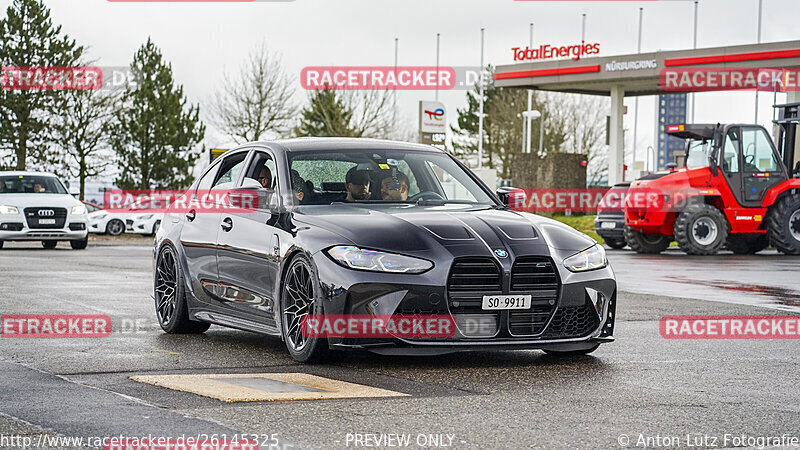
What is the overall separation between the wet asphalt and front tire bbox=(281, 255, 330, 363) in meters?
0.13

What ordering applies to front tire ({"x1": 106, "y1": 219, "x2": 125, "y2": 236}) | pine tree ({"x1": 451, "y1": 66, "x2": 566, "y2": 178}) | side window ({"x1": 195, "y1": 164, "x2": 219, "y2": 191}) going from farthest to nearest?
1. pine tree ({"x1": 451, "y1": 66, "x2": 566, "y2": 178})
2. front tire ({"x1": 106, "y1": 219, "x2": 125, "y2": 236})
3. side window ({"x1": 195, "y1": 164, "x2": 219, "y2": 191})

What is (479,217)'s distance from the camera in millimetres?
8297

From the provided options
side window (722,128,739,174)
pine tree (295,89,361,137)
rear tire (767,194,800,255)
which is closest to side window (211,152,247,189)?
side window (722,128,739,174)

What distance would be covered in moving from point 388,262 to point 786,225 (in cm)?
2035

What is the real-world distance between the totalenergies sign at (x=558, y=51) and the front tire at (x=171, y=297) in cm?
4955

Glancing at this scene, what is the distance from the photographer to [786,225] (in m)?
26.3

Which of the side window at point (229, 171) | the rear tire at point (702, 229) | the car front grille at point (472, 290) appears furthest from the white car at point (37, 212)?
the car front grille at point (472, 290)

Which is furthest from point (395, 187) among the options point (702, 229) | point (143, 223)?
point (143, 223)

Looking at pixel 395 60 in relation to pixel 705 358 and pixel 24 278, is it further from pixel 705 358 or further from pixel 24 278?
pixel 705 358

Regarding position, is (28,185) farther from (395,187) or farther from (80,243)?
(395,187)

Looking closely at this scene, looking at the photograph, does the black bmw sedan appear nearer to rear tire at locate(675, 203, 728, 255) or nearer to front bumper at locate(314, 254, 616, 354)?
front bumper at locate(314, 254, 616, 354)

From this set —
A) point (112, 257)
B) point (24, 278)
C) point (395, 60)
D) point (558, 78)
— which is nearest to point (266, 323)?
point (24, 278)

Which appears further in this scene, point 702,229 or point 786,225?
point 702,229

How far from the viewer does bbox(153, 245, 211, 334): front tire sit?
9.85 metres
